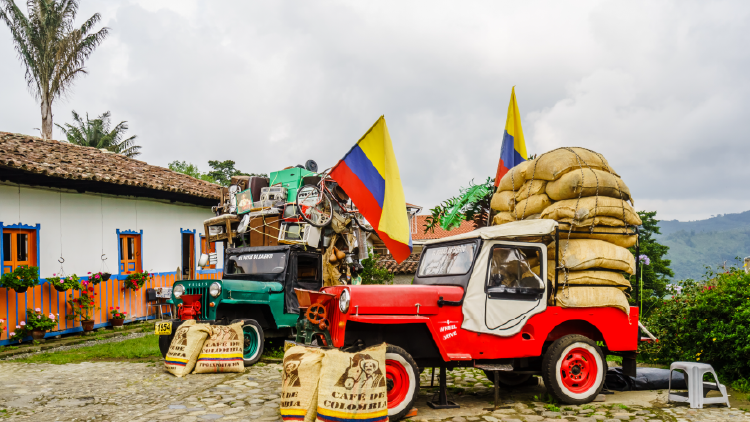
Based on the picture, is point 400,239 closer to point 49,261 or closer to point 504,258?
point 504,258

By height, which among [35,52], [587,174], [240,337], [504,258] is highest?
[35,52]

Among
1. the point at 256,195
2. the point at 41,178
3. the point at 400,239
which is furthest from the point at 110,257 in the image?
the point at 400,239

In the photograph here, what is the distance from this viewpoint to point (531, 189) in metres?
7.59

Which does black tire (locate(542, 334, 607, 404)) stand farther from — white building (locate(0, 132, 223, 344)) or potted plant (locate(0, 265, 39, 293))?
white building (locate(0, 132, 223, 344))

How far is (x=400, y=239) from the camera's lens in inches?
296

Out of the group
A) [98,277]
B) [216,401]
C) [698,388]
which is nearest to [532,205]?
[698,388]

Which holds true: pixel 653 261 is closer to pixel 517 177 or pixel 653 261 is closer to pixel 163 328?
pixel 517 177

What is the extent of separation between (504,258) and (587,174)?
1.53m

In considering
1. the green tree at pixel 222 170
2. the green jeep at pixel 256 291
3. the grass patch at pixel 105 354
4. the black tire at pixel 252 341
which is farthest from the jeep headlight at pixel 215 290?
the green tree at pixel 222 170

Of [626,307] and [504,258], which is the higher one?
[504,258]

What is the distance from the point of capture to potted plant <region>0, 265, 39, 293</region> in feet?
36.8

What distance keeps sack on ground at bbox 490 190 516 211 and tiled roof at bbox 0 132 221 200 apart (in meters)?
9.26

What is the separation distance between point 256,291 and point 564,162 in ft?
17.9

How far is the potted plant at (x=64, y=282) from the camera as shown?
496 inches
